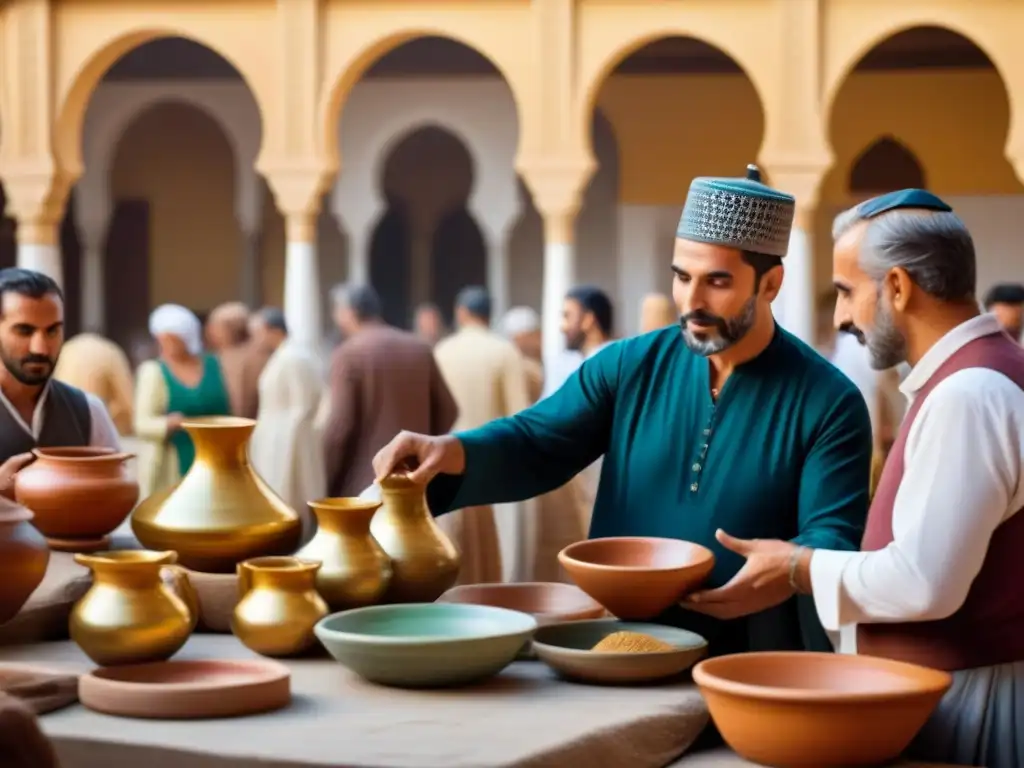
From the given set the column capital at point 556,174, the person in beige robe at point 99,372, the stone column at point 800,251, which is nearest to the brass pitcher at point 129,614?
the person in beige robe at point 99,372

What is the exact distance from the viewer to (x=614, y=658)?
2.80m

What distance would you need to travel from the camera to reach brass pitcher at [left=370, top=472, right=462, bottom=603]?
126 inches

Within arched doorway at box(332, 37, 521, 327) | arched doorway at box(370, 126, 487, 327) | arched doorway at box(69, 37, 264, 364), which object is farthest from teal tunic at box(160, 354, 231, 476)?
arched doorway at box(370, 126, 487, 327)

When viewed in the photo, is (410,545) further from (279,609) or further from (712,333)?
(712,333)

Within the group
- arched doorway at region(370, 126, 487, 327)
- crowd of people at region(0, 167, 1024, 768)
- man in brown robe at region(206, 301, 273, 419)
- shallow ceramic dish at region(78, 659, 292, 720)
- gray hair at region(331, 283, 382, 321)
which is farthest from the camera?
arched doorway at region(370, 126, 487, 327)

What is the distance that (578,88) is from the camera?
11000mm

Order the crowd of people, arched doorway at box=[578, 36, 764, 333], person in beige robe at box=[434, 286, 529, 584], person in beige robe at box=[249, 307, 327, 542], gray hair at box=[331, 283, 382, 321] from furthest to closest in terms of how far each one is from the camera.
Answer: arched doorway at box=[578, 36, 764, 333] → person in beige robe at box=[249, 307, 327, 542] → person in beige robe at box=[434, 286, 529, 584] → gray hair at box=[331, 283, 382, 321] → the crowd of people

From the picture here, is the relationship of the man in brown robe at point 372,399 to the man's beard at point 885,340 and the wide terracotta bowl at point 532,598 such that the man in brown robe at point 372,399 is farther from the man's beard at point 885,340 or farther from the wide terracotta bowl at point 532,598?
the man's beard at point 885,340

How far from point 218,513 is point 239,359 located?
5.85m

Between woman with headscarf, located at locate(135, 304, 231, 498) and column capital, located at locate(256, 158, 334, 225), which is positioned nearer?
woman with headscarf, located at locate(135, 304, 231, 498)

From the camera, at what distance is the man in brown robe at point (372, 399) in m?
6.82

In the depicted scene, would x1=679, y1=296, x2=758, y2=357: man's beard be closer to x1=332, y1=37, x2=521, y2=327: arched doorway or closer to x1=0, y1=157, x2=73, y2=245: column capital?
x1=0, y1=157, x2=73, y2=245: column capital

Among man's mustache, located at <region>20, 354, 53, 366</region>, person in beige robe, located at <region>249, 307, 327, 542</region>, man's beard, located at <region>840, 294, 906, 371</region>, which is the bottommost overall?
person in beige robe, located at <region>249, 307, 327, 542</region>

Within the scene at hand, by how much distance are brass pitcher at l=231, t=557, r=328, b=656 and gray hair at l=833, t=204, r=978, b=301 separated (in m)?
1.19
